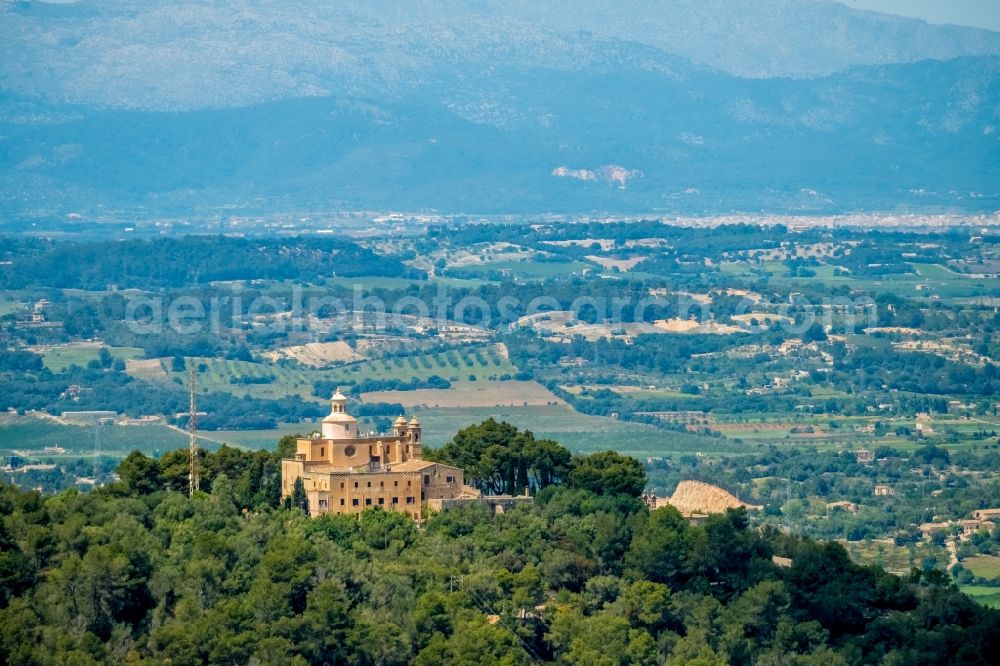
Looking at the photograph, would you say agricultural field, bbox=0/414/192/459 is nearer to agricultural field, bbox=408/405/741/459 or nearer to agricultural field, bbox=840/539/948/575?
agricultural field, bbox=408/405/741/459

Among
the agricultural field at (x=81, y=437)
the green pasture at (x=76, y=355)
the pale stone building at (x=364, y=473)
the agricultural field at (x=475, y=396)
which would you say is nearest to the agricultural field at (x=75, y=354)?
the green pasture at (x=76, y=355)

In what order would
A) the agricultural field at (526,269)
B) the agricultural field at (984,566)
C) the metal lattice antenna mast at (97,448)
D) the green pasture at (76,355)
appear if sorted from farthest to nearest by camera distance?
the agricultural field at (526,269), the green pasture at (76,355), the metal lattice antenna mast at (97,448), the agricultural field at (984,566)

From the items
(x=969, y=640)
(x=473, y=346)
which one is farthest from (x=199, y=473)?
(x=473, y=346)

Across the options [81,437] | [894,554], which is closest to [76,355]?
[81,437]

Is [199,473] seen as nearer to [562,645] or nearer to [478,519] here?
[478,519]

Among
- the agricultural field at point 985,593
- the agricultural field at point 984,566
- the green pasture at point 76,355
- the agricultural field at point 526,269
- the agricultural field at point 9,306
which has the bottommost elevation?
the agricultural field at point 985,593

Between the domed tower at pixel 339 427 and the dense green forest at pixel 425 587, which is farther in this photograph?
the domed tower at pixel 339 427

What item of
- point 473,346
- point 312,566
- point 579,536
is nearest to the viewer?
point 312,566

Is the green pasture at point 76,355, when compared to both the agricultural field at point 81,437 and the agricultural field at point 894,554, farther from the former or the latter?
the agricultural field at point 894,554
